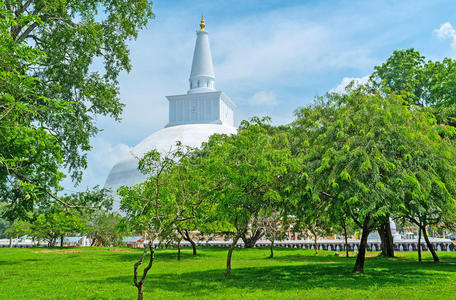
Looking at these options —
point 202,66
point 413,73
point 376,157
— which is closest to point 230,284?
point 376,157

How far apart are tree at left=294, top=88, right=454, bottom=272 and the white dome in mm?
42523

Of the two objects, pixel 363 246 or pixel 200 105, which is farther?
pixel 200 105

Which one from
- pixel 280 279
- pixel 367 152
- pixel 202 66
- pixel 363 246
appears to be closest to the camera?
pixel 367 152

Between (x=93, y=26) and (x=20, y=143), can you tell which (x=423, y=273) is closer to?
(x=20, y=143)

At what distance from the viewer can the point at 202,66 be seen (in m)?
73.4

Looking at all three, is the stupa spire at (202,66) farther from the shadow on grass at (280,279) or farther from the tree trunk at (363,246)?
the tree trunk at (363,246)

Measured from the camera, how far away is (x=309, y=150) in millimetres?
15328

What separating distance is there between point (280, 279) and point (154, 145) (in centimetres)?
4845

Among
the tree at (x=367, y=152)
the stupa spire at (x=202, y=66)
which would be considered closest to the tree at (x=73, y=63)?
the tree at (x=367, y=152)

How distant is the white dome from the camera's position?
5844cm

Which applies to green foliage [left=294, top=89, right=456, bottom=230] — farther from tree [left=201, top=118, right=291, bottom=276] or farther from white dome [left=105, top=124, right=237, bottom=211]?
white dome [left=105, top=124, right=237, bottom=211]

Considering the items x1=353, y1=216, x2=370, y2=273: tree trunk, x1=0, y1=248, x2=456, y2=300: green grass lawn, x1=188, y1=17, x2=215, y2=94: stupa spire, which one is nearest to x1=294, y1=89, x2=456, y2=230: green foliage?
x1=353, y1=216, x2=370, y2=273: tree trunk

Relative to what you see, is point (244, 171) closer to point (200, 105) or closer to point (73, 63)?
point (73, 63)

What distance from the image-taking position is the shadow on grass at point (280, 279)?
1296 cm
